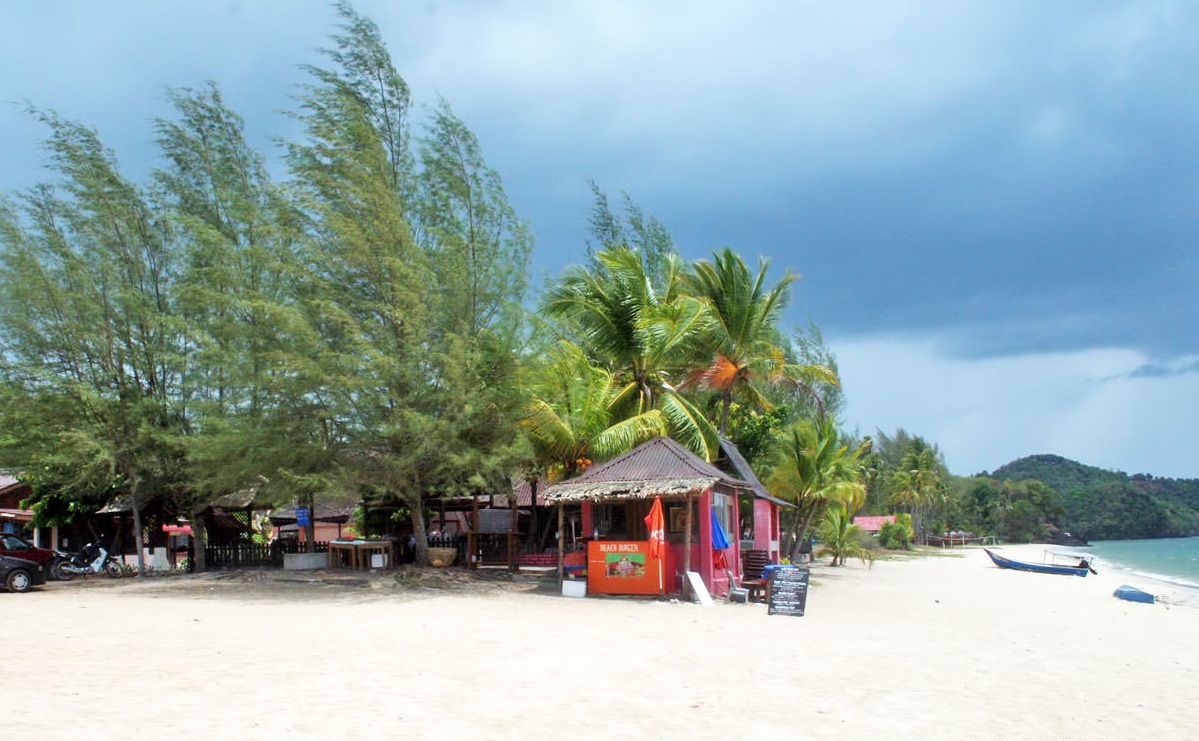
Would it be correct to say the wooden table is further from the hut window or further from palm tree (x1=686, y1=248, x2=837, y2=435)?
palm tree (x1=686, y1=248, x2=837, y2=435)

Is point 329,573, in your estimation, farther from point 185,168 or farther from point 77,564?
point 185,168

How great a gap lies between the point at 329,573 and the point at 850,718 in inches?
680

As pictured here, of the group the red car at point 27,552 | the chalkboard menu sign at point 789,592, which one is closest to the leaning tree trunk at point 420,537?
the red car at point 27,552

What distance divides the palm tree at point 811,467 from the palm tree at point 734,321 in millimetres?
2616

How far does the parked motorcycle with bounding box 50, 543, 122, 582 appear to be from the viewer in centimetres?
2200

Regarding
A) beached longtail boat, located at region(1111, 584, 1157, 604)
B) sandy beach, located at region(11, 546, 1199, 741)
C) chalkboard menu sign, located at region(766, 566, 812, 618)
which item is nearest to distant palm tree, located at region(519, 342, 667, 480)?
sandy beach, located at region(11, 546, 1199, 741)

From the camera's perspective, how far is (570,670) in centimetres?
950

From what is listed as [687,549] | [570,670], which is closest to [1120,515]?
[687,549]

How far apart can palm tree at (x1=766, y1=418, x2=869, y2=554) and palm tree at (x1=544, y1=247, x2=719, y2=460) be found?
5.27m

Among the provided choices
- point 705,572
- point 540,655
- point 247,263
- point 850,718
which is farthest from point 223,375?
point 850,718

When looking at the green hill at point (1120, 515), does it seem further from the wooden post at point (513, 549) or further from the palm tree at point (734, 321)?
the wooden post at point (513, 549)

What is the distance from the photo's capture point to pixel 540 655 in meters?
10.4

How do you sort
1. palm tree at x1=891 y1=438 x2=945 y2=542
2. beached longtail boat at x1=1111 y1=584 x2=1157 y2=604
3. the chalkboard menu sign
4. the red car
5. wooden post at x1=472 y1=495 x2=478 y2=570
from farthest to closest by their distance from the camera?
1. palm tree at x1=891 y1=438 x2=945 y2=542
2. beached longtail boat at x1=1111 y1=584 x2=1157 y2=604
3. wooden post at x1=472 y1=495 x2=478 y2=570
4. the red car
5. the chalkboard menu sign

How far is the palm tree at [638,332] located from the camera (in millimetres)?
22609
